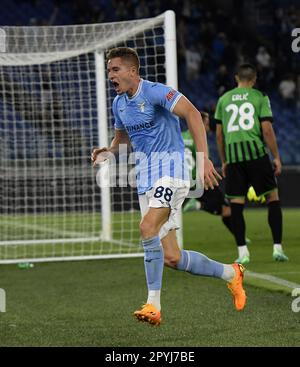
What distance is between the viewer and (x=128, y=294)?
8336 millimetres

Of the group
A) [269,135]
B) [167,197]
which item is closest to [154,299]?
[167,197]

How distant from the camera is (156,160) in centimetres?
671

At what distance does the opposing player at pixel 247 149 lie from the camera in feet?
34.0

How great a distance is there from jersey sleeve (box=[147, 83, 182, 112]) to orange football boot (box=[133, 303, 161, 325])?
1.27m

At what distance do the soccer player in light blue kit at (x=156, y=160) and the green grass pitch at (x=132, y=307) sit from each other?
33cm

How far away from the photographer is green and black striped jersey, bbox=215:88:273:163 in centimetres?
1038

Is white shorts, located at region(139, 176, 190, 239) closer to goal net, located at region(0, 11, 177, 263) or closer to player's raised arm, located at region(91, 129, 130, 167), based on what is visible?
player's raised arm, located at region(91, 129, 130, 167)

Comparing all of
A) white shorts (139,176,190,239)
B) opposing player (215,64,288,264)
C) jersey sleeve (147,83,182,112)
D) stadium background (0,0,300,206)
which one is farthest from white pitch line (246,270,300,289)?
stadium background (0,0,300,206)

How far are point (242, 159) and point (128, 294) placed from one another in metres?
2.68

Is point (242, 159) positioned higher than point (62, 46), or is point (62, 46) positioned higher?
point (62, 46)

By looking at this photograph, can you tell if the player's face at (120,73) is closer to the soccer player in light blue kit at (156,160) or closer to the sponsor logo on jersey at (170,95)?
the soccer player in light blue kit at (156,160)

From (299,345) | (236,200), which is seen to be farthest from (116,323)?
(236,200)
